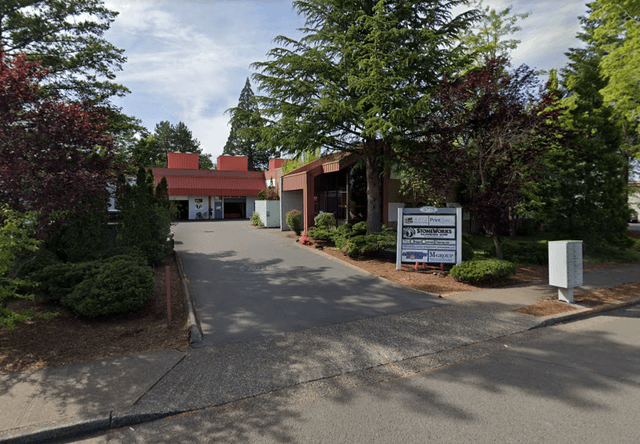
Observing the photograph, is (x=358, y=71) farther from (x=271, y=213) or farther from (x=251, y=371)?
(x=271, y=213)

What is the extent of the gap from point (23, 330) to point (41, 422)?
3.02m

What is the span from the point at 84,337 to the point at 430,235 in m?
8.55

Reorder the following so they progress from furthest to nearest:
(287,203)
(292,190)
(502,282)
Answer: (287,203)
(292,190)
(502,282)

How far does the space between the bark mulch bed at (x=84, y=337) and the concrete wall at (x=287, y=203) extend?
15.3 m

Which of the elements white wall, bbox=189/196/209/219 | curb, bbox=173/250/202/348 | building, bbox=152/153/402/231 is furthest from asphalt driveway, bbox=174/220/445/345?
white wall, bbox=189/196/209/219

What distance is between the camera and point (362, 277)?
9328 millimetres

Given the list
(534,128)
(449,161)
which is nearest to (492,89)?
(534,128)

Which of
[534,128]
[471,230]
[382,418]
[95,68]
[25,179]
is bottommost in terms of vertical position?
[382,418]

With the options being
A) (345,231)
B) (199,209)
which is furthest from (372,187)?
(199,209)

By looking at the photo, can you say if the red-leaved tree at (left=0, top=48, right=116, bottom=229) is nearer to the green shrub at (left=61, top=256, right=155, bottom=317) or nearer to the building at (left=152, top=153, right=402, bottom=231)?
the green shrub at (left=61, top=256, right=155, bottom=317)

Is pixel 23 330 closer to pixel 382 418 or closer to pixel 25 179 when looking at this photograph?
pixel 25 179

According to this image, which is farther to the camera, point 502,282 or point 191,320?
point 502,282

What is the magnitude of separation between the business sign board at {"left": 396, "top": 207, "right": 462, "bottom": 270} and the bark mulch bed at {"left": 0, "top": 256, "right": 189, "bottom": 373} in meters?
6.57

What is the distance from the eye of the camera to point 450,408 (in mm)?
3422
